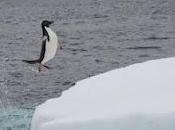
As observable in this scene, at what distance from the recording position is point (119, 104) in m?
3.08

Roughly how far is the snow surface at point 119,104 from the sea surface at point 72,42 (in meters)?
2.49

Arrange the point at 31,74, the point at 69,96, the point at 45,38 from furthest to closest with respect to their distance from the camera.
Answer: the point at 31,74
the point at 45,38
the point at 69,96

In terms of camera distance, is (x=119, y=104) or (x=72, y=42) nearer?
(x=119, y=104)

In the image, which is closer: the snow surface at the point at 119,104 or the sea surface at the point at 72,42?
the snow surface at the point at 119,104

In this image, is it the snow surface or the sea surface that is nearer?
the snow surface

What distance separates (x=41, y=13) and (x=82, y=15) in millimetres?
1798

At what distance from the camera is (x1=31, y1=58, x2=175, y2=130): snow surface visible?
287cm

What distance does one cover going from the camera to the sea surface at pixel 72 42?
7.96 m

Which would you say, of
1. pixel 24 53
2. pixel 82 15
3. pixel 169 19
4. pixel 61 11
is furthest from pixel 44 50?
pixel 61 11

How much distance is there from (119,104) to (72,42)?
948 cm

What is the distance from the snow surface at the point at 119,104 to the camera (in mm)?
2873

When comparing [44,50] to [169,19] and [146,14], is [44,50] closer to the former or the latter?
[169,19]

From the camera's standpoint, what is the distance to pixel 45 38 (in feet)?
27.1

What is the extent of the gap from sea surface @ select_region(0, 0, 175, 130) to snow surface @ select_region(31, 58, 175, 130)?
249 cm
